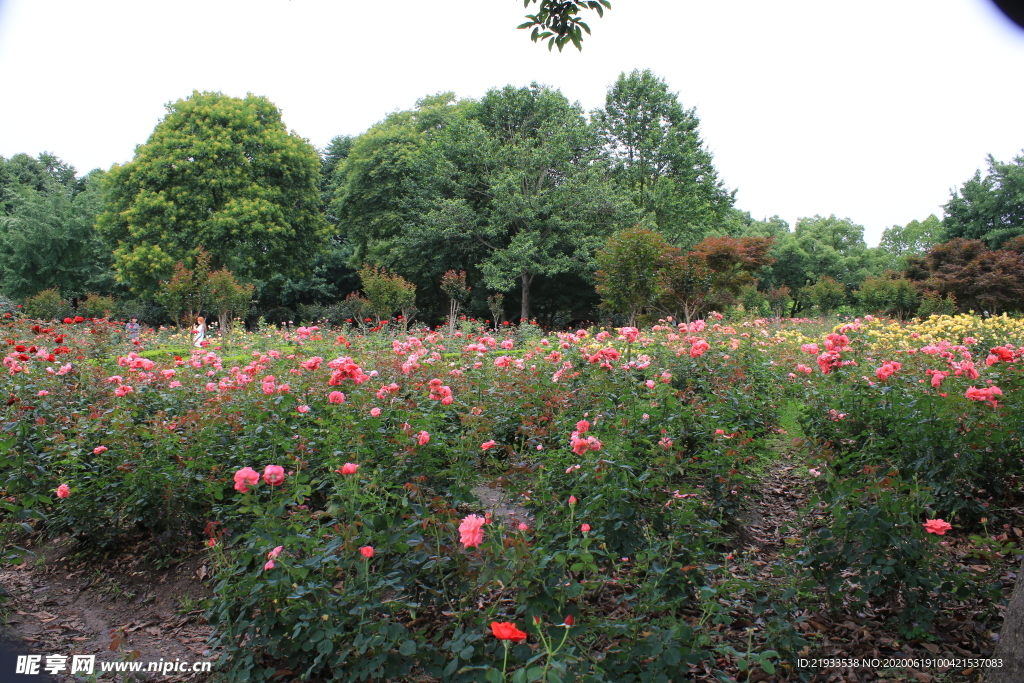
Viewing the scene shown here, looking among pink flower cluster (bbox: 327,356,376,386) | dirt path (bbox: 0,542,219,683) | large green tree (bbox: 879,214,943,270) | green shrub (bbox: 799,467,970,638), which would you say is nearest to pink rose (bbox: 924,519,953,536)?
green shrub (bbox: 799,467,970,638)

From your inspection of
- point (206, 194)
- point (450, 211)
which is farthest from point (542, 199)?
point (206, 194)

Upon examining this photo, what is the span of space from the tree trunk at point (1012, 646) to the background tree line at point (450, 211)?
15.3 m

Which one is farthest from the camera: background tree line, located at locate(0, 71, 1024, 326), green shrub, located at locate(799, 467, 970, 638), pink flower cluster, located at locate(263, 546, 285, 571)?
background tree line, located at locate(0, 71, 1024, 326)

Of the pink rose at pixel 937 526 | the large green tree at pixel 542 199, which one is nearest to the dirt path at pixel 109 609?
the pink rose at pixel 937 526

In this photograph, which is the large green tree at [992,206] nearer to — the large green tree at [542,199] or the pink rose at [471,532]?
the large green tree at [542,199]

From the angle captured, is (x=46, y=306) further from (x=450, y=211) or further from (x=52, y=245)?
(x=450, y=211)

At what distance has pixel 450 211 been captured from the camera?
68.6 ft

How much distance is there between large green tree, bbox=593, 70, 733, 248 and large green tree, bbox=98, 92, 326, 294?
1308cm

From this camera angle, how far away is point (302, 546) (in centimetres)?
201

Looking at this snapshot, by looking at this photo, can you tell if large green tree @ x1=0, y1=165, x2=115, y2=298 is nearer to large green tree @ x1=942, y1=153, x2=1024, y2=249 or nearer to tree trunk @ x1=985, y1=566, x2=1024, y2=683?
tree trunk @ x1=985, y1=566, x2=1024, y2=683

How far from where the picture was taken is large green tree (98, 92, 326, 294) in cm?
2167

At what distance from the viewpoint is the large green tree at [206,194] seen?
853 inches

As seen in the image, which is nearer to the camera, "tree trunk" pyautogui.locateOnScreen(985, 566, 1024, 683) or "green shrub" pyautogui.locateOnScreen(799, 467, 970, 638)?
"tree trunk" pyautogui.locateOnScreen(985, 566, 1024, 683)

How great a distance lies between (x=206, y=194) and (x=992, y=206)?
3224cm
